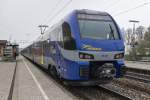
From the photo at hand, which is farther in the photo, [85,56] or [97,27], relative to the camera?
[97,27]

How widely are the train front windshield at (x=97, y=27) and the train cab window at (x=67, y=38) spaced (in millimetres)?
454

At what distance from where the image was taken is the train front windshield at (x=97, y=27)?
39.0 feet

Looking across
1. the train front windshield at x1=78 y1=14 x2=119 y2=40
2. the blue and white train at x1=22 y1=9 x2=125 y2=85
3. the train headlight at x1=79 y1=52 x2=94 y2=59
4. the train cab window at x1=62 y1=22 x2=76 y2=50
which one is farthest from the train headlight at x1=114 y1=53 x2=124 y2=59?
the train cab window at x1=62 y1=22 x2=76 y2=50

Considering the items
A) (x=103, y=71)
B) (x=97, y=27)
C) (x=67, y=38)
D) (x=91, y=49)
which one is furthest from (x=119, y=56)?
(x=67, y=38)

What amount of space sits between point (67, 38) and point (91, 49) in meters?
1.18

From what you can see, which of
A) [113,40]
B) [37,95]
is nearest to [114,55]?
[113,40]

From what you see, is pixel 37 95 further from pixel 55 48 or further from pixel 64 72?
pixel 55 48

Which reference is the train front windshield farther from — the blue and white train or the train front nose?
the train front nose

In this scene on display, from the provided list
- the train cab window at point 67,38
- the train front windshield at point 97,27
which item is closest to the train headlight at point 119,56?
the train front windshield at point 97,27

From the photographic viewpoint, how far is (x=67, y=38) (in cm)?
1212

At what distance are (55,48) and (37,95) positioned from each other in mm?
3274

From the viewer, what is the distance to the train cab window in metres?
11.6

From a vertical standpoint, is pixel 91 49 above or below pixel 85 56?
above

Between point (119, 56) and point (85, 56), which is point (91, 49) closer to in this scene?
point (85, 56)
